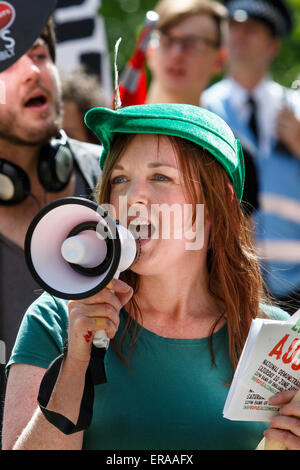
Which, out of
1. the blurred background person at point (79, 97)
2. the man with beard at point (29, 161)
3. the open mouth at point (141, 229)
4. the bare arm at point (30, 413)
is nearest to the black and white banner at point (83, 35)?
the blurred background person at point (79, 97)

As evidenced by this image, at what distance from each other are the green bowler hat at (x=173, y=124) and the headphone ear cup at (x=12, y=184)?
665 millimetres

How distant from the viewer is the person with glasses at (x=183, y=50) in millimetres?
4055

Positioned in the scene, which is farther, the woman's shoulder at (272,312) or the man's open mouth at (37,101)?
the man's open mouth at (37,101)

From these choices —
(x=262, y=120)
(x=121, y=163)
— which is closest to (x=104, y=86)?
(x=262, y=120)

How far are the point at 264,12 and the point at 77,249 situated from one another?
3.28m

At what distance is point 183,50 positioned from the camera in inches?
163

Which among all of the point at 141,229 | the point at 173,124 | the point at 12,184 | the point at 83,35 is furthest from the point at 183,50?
the point at 141,229

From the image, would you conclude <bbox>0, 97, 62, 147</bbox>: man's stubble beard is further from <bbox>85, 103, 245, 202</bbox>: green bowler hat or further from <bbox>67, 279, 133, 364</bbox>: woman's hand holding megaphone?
<bbox>67, 279, 133, 364</bbox>: woman's hand holding megaphone

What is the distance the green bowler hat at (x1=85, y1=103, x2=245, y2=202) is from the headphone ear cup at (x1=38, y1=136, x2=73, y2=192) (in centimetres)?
67

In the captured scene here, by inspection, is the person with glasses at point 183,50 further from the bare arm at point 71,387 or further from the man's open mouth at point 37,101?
the bare arm at point 71,387

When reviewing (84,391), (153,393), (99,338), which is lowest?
(153,393)

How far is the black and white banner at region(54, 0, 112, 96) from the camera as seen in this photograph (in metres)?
4.55

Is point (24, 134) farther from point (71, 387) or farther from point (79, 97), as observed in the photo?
point (79, 97)

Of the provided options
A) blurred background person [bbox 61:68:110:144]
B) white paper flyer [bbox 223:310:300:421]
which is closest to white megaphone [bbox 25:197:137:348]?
white paper flyer [bbox 223:310:300:421]
